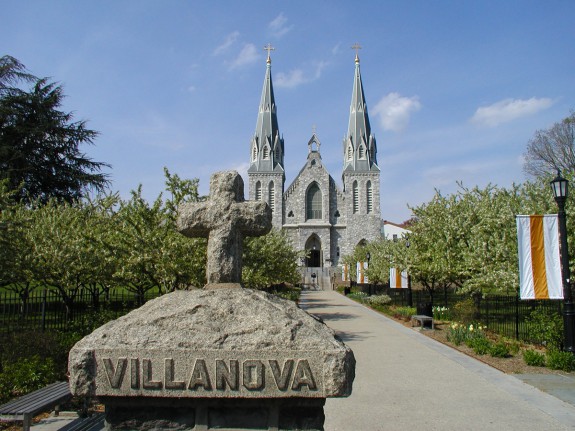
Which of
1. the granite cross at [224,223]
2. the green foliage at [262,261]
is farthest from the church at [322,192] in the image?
the granite cross at [224,223]

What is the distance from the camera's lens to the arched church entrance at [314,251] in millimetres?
67062

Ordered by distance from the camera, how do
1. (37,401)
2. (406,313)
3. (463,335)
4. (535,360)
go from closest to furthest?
(37,401), (535,360), (463,335), (406,313)

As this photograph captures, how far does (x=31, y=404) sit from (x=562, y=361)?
364 inches

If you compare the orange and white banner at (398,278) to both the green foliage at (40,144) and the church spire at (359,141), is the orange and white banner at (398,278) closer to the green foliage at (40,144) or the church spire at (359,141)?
the green foliage at (40,144)

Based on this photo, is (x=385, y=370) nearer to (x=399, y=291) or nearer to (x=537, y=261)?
(x=537, y=261)

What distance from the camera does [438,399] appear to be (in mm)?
7441

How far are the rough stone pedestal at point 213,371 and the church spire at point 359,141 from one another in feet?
209

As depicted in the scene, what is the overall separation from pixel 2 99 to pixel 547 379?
93.7 feet

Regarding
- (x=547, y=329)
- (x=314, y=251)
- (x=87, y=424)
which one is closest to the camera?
(x=87, y=424)

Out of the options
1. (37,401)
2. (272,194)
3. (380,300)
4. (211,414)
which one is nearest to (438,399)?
(211,414)

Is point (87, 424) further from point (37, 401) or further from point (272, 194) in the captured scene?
point (272, 194)

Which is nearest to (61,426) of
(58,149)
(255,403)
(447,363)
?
(255,403)

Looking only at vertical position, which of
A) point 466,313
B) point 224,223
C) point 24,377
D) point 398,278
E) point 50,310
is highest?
point 224,223

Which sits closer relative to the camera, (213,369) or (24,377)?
(213,369)
